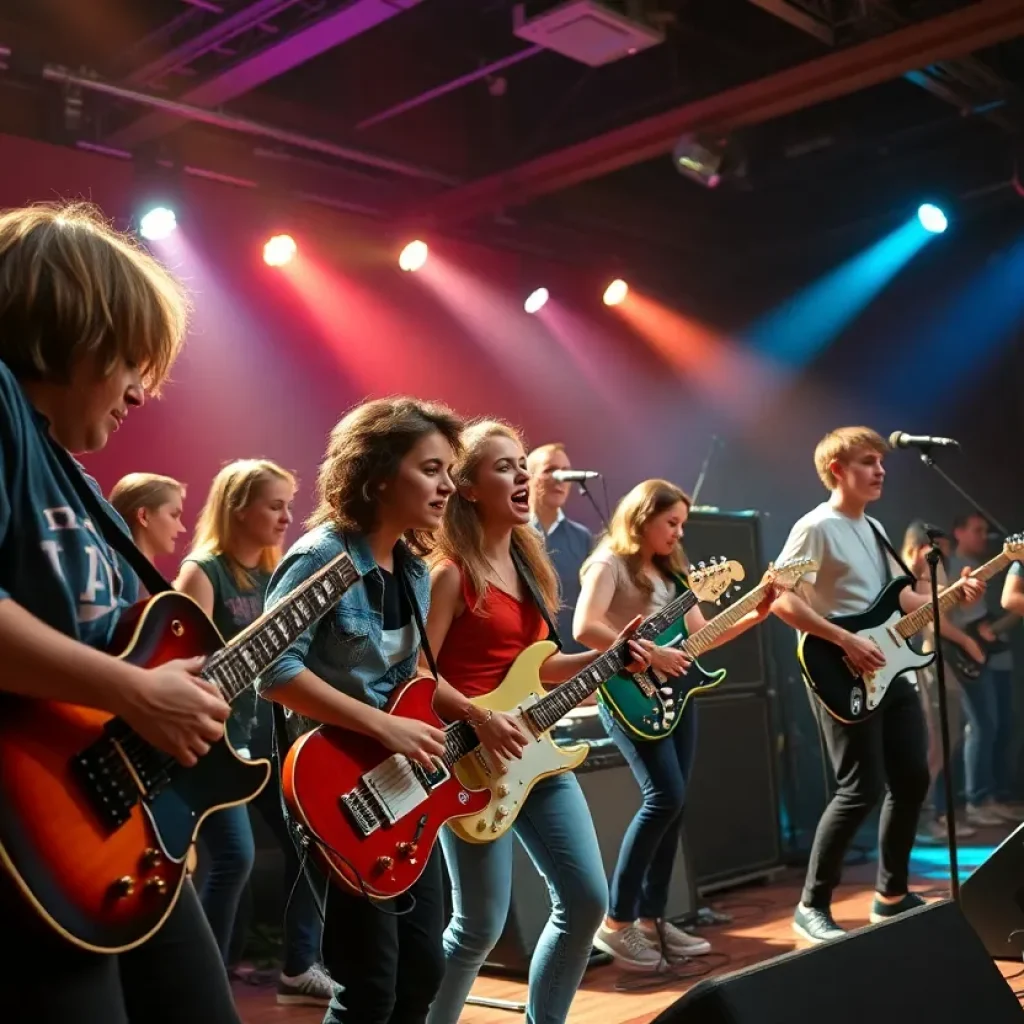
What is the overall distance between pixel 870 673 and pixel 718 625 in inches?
23.9

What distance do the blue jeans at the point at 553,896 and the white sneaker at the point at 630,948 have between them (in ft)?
5.62

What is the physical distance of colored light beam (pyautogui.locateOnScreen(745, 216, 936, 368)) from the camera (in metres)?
9.38

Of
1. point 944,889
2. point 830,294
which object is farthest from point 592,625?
point 830,294

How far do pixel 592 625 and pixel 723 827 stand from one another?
1.98 metres

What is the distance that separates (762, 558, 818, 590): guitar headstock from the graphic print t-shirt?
3394 millimetres

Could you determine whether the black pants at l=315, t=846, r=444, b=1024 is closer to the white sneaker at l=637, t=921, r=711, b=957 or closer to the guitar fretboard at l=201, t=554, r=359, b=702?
the guitar fretboard at l=201, t=554, r=359, b=702

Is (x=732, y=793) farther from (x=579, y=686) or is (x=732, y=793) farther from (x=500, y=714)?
(x=500, y=714)

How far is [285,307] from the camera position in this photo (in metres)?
7.53

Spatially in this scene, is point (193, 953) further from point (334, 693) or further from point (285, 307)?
point (285, 307)

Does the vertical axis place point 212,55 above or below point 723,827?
above

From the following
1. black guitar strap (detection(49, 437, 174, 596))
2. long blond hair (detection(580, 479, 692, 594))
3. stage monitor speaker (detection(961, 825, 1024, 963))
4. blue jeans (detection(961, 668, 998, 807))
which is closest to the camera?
black guitar strap (detection(49, 437, 174, 596))

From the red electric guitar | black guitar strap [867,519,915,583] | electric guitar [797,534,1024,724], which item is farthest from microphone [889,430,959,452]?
the red electric guitar

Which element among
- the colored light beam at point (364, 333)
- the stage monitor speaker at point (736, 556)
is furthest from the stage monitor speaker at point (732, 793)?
the colored light beam at point (364, 333)

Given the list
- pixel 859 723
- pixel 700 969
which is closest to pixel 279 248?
pixel 859 723
